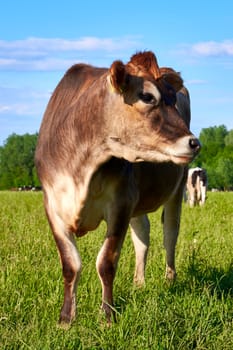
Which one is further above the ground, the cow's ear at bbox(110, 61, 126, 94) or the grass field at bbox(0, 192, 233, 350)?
the cow's ear at bbox(110, 61, 126, 94)

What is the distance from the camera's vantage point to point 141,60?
5078 mm

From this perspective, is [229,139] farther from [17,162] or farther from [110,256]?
[110,256]

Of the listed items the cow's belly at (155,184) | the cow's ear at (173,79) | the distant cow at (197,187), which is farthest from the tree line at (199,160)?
the cow's ear at (173,79)

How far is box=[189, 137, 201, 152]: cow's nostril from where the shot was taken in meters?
4.61

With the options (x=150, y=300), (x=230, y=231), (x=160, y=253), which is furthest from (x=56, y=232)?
(x=230, y=231)

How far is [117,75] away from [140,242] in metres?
2.87

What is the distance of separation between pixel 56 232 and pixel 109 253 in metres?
0.43

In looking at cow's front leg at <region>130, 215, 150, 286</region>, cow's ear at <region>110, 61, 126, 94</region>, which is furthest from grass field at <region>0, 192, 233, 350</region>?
cow's ear at <region>110, 61, 126, 94</region>

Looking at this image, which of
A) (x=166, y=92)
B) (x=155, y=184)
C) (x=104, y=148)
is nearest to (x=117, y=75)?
(x=166, y=92)

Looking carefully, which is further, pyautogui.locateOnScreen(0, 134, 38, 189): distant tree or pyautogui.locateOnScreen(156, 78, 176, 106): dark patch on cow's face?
pyautogui.locateOnScreen(0, 134, 38, 189): distant tree

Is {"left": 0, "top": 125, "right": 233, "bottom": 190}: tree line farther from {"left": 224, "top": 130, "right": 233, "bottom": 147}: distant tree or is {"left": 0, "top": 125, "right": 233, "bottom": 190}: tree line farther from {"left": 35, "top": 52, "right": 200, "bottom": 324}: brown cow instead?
{"left": 35, "top": 52, "right": 200, "bottom": 324}: brown cow

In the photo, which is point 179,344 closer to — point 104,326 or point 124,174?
point 104,326

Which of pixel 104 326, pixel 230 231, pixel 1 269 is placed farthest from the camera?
pixel 230 231

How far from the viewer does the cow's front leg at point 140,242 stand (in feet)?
22.8
